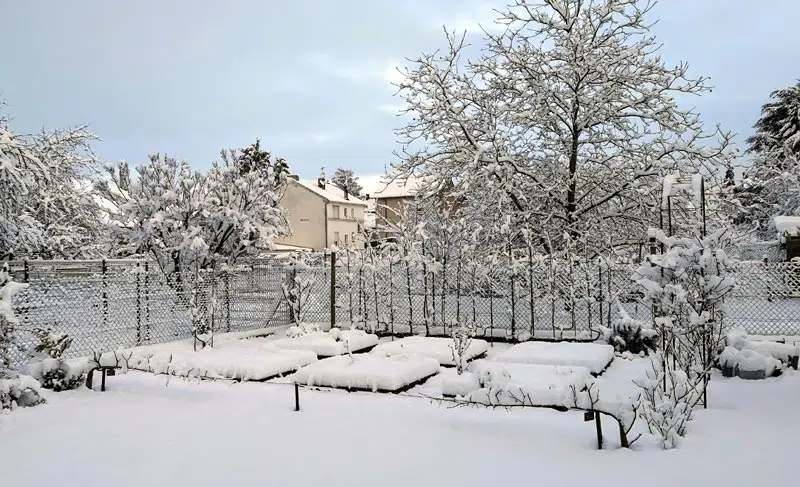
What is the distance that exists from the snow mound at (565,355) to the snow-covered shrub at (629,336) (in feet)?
1.34

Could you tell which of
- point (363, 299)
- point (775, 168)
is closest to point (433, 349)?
point (363, 299)

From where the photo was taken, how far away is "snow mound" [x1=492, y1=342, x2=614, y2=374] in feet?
23.5

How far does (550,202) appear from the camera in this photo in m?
13.5

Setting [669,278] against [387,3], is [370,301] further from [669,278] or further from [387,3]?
[669,278]

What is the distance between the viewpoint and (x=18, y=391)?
5789 millimetres

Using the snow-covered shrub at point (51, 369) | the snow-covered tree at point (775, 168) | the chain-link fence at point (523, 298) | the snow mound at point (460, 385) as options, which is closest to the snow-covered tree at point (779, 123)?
Result: the snow-covered tree at point (775, 168)

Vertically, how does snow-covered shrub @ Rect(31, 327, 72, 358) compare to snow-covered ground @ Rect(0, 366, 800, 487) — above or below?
above

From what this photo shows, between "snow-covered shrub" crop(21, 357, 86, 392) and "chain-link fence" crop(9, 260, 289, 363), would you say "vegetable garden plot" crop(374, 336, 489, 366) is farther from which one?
"snow-covered shrub" crop(21, 357, 86, 392)

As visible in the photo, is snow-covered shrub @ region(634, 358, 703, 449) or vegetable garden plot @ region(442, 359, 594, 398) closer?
snow-covered shrub @ region(634, 358, 703, 449)

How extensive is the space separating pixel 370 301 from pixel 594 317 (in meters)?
4.12

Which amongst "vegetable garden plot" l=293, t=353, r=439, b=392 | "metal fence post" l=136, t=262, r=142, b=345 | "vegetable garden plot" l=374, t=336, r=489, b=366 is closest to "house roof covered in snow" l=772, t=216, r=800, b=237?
"vegetable garden plot" l=374, t=336, r=489, b=366

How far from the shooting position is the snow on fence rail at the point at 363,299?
26.9ft

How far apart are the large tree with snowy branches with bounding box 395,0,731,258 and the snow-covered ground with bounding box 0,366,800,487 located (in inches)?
286

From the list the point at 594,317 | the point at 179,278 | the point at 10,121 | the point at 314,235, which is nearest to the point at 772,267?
the point at 594,317
